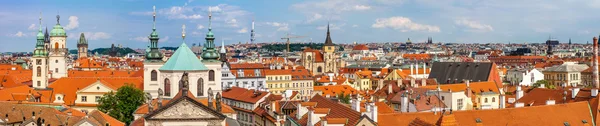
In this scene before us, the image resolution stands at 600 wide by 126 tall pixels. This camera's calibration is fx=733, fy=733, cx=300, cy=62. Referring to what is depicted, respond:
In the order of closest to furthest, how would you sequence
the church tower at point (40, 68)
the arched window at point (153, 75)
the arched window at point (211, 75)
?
the arched window at point (211, 75) → the arched window at point (153, 75) → the church tower at point (40, 68)

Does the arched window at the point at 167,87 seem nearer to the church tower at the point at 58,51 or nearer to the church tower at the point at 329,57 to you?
the church tower at the point at 58,51

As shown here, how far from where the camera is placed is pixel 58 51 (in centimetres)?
9919

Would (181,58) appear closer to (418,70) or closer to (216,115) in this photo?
(216,115)

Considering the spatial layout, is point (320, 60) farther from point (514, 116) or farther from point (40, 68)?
point (514, 116)

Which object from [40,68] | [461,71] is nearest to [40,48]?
[40,68]

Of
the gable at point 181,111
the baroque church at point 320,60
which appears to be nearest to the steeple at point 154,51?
the gable at point 181,111

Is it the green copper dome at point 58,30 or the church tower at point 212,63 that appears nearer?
the church tower at point 212,63

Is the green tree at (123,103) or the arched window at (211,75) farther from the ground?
the arched window at (211,75)

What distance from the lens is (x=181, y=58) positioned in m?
68.4

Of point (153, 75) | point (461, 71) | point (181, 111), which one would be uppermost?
point (153, 75)

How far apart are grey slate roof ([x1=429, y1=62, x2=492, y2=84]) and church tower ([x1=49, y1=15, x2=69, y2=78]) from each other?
2089 inches

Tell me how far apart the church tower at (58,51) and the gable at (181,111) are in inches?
2596

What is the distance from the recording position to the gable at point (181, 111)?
35.4 metres

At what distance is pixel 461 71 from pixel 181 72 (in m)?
53.0
